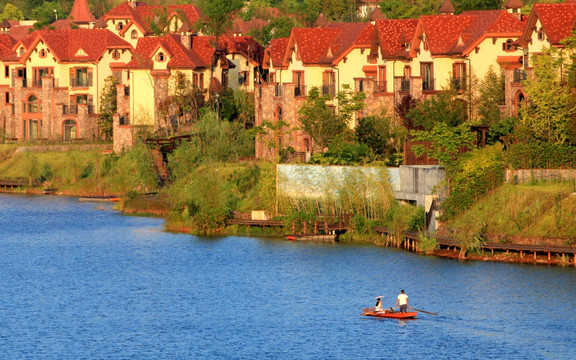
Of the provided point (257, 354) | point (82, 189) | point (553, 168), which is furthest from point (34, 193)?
point (257, 354)

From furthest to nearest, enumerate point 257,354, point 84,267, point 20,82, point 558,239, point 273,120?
point 20,82 → point 273,120 → point 84,267 → point 558,239 → point 257,354

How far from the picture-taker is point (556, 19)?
303 ft

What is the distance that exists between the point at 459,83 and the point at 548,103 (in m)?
16.7

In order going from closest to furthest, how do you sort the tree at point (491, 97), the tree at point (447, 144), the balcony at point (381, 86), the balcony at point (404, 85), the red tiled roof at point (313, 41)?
the tree at point (447, 144)
the tree at point (491, 97)
the balcony at point (404, 85)
the balcony at point (381, 86)
the red tiled roof at point (313, 41)

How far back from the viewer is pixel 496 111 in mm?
94812

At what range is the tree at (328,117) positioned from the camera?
104250 mm

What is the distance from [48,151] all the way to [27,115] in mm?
14805

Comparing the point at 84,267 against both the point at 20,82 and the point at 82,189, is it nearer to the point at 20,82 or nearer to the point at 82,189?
the point at 82,189

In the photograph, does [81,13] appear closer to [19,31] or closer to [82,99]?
[19,31]

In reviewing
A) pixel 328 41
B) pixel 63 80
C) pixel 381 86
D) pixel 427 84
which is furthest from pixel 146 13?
pixel 427 84

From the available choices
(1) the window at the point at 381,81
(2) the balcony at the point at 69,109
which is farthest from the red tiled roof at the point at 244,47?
(1) the window at the point at 381,81

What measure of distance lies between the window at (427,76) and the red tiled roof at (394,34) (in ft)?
9.20

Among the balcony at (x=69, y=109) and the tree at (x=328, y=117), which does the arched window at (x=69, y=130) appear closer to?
the balcony at (x=69, y=109)

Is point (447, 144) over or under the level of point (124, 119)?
under
